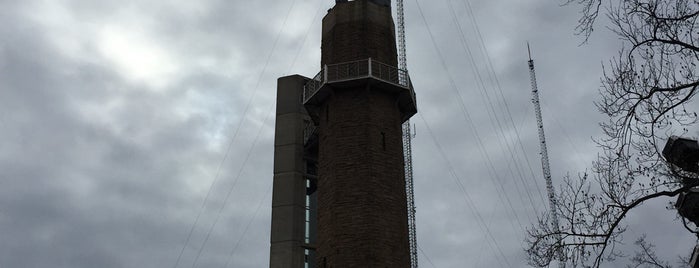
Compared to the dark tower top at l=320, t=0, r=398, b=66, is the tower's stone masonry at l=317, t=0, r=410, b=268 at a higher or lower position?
lower

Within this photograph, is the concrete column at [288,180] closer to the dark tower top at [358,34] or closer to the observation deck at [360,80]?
the observation deck at [360,80]

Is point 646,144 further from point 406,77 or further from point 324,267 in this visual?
point 406,77

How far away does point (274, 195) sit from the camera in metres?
45.5

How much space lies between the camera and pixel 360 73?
36.5 metres

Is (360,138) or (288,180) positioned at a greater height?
(288,180)

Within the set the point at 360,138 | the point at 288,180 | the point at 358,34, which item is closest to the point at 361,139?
the point at 360,138

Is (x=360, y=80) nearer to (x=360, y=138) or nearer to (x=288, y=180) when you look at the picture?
(x=360, y=138)

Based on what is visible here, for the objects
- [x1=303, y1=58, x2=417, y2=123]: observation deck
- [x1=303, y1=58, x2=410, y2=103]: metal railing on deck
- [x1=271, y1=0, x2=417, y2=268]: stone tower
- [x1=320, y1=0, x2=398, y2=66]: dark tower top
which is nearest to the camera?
[x1=271, y1=0, x2=417, y2=268]: stone tower

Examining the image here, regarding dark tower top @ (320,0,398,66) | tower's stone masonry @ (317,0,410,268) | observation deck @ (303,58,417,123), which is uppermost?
dark tower top @ (320,0,398,66)

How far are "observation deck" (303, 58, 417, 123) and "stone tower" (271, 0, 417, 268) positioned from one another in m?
0.05

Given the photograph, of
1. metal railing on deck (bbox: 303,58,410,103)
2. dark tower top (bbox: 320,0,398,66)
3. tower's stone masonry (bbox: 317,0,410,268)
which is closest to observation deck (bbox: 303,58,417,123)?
metal railing on deck (bbox: 303,58,410,103)

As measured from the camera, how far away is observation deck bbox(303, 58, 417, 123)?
119 ft

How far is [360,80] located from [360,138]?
323cm

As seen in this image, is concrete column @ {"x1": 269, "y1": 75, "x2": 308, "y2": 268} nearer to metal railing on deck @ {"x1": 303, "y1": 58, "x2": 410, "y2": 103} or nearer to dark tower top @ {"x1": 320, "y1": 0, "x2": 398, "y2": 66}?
dark tower top @ {"x1": 320, "y1": 0, "x2": 398, "y2": 66}
